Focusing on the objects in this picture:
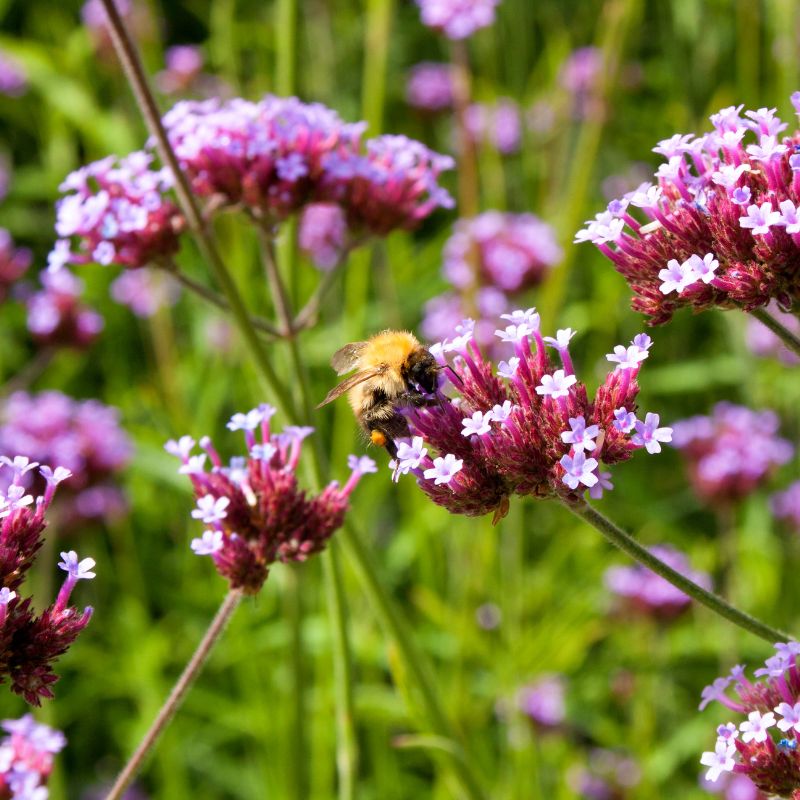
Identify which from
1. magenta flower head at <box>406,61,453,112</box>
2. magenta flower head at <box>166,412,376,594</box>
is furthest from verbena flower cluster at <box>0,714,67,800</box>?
magenta flower head at <box>406,61,453,112</box>

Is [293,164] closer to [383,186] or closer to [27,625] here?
[383,186]

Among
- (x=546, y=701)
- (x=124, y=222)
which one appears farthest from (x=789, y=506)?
(x=124, y=222)

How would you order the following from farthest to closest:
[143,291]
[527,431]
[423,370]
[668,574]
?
[143,291], [423,370], [527,431], [668,574]

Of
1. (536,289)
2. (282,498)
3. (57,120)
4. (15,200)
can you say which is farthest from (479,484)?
(15,200)

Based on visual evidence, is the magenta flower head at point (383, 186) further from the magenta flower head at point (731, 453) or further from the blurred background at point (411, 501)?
the magenta flower head at point (731, 453)

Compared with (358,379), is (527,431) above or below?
below

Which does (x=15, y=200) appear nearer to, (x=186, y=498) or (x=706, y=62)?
(x=186, y=498)

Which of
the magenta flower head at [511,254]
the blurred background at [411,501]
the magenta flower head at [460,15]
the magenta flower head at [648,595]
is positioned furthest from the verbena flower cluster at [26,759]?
the magenta flower head at [460,15]
